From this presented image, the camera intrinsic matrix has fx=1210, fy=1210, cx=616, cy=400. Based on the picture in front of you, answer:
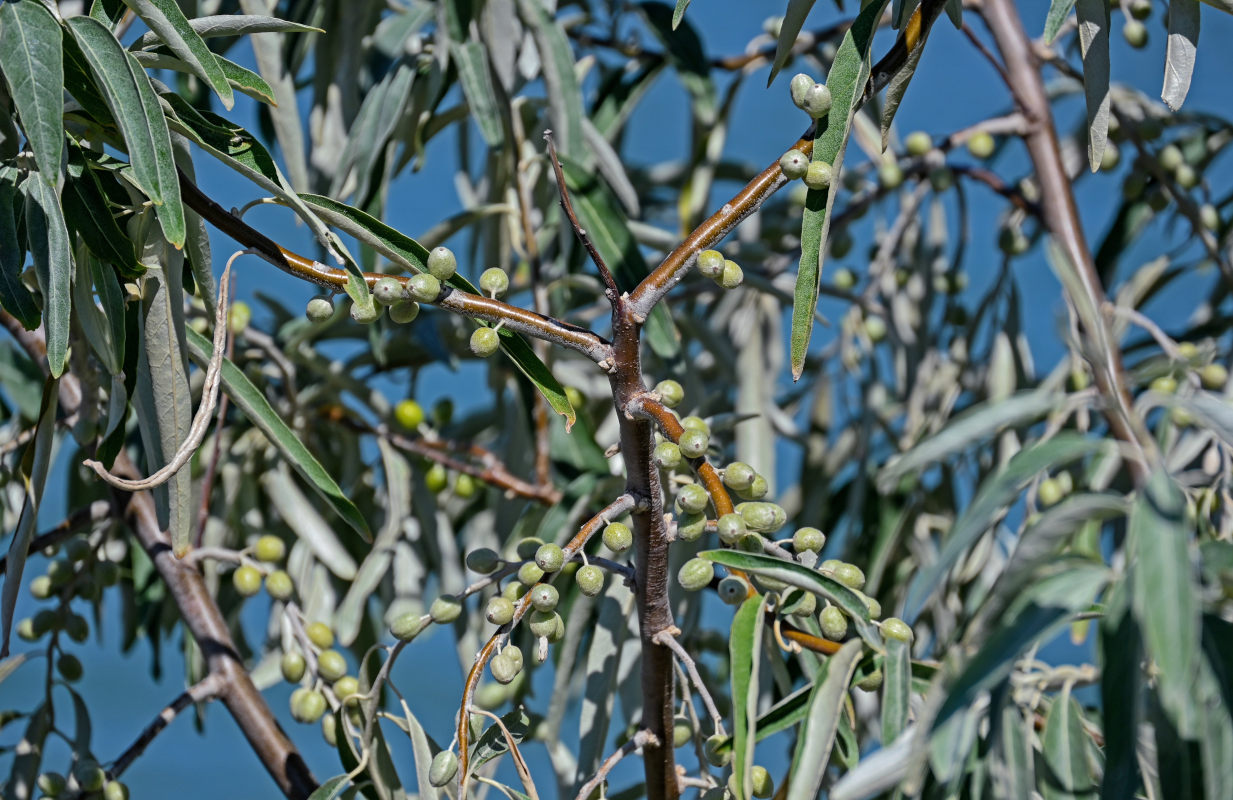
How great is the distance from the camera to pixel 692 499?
0.57m

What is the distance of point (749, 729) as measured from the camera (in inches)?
20.6

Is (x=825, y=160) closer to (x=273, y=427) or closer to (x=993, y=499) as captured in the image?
(x=993, y=499)

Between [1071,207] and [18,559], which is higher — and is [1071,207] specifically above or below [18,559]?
above

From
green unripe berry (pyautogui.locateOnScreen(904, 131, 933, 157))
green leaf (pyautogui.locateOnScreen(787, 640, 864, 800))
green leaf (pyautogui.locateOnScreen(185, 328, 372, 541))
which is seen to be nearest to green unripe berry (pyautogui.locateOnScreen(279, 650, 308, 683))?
green leaf (pyautogui.locateOnScreen(185, 328, 372, 541))

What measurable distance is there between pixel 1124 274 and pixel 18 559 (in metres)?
1.50

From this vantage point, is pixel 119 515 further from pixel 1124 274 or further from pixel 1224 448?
pixel 1124 274

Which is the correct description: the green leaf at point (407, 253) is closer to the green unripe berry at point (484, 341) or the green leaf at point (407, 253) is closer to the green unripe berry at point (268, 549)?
the green unripe berry at point (484, 341)

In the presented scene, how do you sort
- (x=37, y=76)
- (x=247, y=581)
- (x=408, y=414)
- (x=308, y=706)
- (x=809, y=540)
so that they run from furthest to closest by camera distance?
(x=408, y=414) → (x=247, y=581) → (x=308, y=706) → (x=809, y=540) → (x=37, y=76)

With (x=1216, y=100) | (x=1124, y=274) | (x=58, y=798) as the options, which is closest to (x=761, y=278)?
(x=58, y=798)

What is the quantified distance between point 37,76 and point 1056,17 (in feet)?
1.55

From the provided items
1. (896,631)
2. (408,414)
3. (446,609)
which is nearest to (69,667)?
(408,414)

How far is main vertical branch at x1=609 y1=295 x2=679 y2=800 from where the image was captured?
566 mm

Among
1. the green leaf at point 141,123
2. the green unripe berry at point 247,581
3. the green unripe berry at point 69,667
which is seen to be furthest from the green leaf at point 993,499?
the green unripe berry at point 69,667

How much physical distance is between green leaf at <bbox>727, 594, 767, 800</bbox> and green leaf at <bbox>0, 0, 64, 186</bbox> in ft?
1.16
